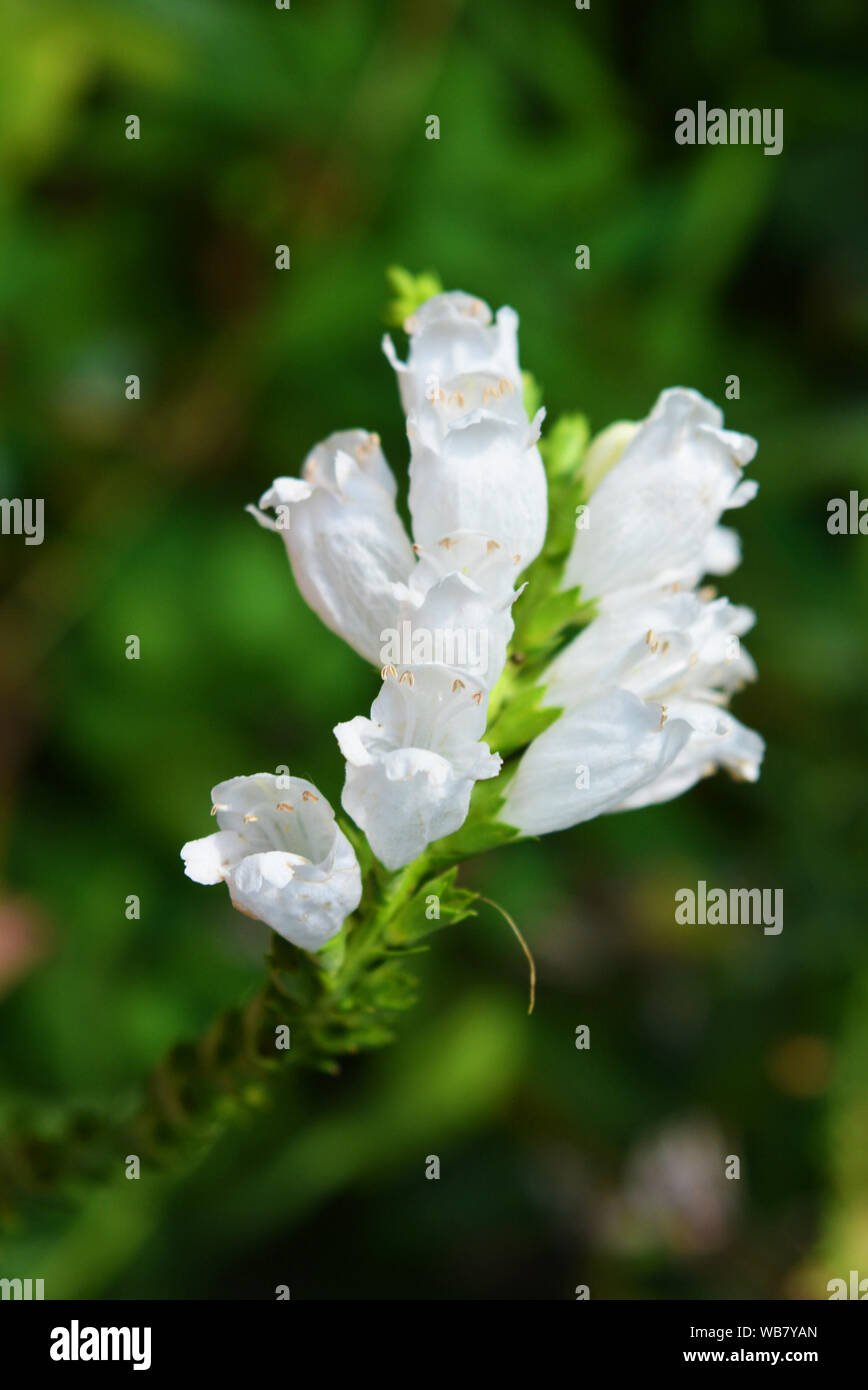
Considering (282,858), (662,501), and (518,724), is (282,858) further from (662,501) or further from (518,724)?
(662,501)

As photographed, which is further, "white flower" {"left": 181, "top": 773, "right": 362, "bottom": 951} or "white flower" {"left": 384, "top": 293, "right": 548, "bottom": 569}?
"white flower" {"left": 384, "top": 293, "right": 548, "bottom": 569}

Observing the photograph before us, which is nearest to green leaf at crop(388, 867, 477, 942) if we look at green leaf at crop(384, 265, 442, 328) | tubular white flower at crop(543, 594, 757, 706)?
tubular white flower at crop(543, 594, 757, 706)

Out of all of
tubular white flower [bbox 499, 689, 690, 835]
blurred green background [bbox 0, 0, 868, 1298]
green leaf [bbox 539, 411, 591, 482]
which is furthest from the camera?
blurred green background [bbox 0, 0, 868, 1298]

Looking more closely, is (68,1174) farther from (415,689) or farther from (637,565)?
(637,565)

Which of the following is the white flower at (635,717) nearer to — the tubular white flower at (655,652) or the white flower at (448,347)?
the tubular white flower at (655,652)

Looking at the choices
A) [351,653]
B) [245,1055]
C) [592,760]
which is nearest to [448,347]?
[592,760]

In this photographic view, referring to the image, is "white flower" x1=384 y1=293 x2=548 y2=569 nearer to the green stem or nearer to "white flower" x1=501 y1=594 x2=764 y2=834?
"white flower" x1=501 y1=594 x2=764 y2=834
